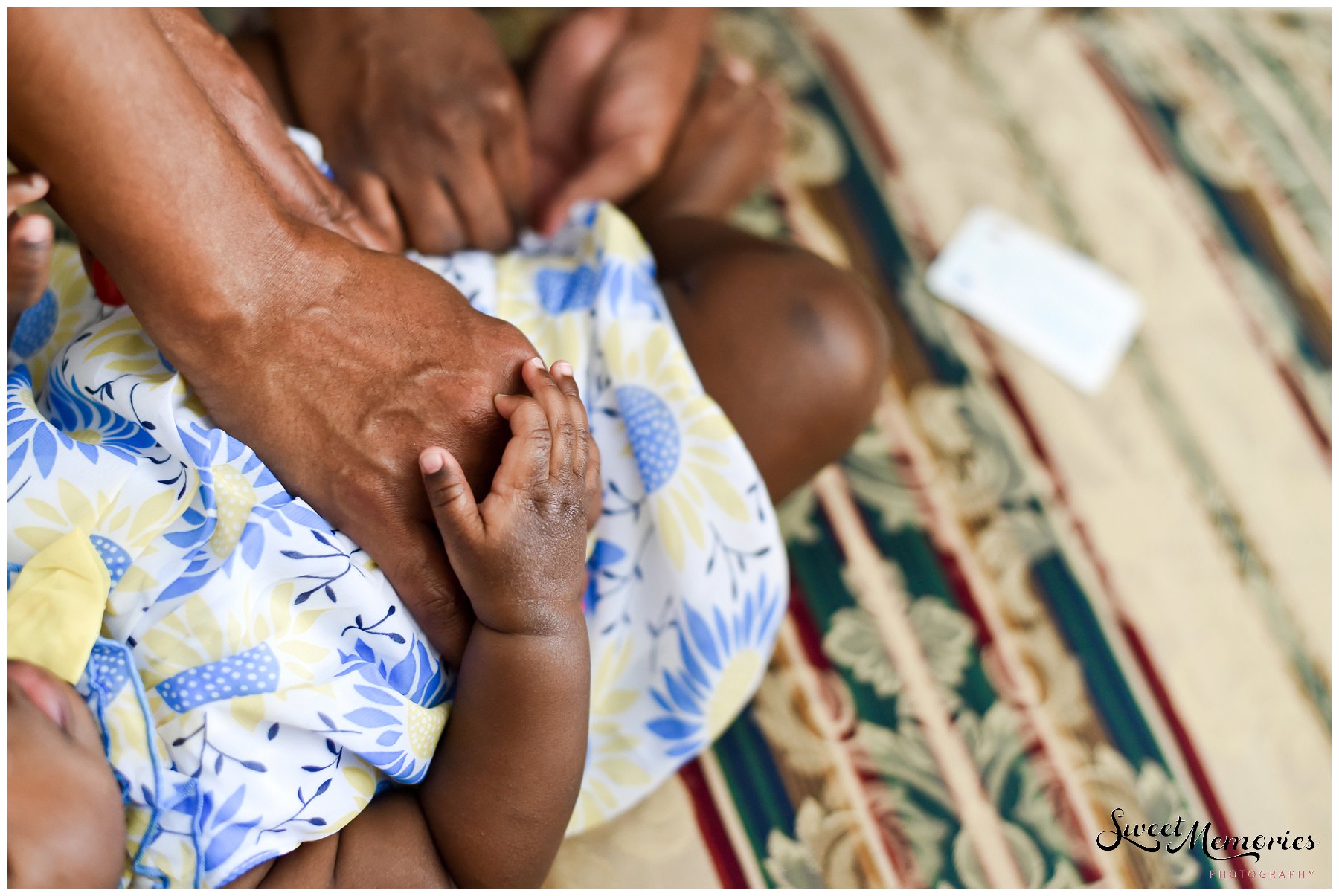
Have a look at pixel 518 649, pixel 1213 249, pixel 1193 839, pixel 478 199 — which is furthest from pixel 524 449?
pixel 1213 249

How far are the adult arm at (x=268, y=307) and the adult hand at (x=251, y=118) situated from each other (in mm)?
64

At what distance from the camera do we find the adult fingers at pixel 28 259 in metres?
0.61

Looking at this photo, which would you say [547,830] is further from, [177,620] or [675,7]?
[675,7]

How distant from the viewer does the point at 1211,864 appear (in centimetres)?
93

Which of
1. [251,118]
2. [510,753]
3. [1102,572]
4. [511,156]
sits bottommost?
[1102,572]

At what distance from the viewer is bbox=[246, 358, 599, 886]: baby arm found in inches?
26.1

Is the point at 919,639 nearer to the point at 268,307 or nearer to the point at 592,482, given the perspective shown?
the point at 592,482

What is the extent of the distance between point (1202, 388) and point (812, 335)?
2.00ft

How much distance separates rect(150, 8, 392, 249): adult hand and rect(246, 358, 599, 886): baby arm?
23 centimetres

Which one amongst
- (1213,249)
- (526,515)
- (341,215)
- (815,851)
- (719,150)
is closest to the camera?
(526,515)

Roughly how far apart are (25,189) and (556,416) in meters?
0.36

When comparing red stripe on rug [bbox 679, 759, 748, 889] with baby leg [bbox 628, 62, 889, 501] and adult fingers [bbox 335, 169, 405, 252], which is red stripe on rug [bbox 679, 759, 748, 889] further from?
adult fingers [bbox 335, 169, 405, 252]

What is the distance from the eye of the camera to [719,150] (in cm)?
113

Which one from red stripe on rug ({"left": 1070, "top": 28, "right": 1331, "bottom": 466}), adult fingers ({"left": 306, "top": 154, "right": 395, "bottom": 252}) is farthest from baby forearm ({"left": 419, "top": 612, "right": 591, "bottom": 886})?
red stripe on rug ({"left": 1070, "top": 28, "right": 1331, "bottom": 466})
